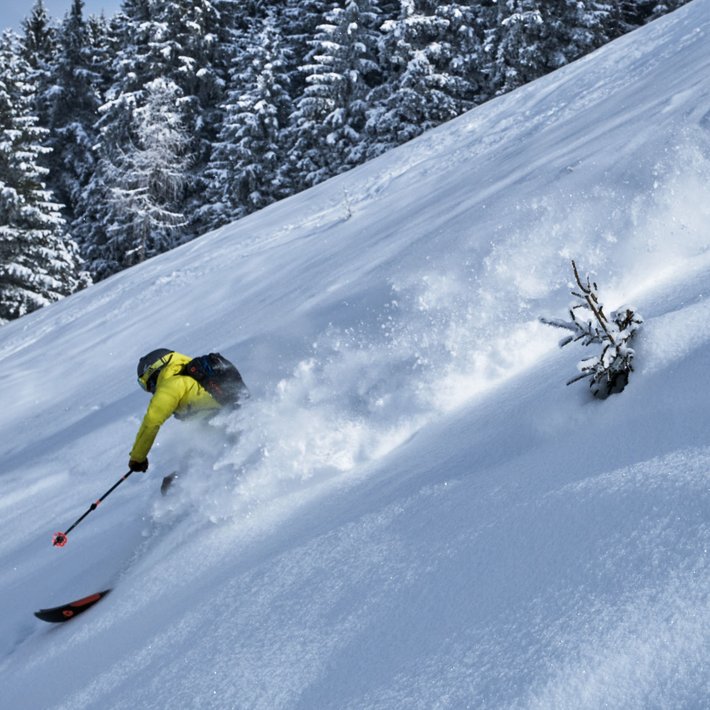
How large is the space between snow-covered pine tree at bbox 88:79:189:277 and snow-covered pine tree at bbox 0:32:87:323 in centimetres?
375

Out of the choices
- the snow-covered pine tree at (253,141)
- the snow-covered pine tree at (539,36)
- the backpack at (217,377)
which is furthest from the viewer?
the snow-covered pine tree at (253,141)

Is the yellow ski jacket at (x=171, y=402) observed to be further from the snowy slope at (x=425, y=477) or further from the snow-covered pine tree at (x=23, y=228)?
the snow-covered pine tree at (x=23, y=228)

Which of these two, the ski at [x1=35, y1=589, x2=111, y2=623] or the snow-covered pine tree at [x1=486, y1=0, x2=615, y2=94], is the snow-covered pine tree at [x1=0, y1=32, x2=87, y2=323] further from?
the ski at [x1=35, y1=589, x2=111, y2=623]

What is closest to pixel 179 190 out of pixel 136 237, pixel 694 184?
pixel 136 237

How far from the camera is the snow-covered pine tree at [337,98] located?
83.7ft

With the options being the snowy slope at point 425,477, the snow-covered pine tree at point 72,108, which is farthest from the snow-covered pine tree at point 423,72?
the snow-covered pine tree at point 72,108

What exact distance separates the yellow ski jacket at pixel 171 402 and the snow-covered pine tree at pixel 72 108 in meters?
30.2

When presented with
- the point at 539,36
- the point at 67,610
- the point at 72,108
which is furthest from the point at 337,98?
the point at 67,610

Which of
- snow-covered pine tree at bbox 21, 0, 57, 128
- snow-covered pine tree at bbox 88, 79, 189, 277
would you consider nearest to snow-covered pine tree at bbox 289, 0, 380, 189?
snow-covered pine tree at bbox 88, 79, 189, 277

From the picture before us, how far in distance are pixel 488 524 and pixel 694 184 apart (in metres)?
3.90

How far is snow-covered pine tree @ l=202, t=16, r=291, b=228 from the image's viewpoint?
2694cm

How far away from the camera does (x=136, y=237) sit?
92.4 feet

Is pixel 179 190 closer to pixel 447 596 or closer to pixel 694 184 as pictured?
pixel 694 184

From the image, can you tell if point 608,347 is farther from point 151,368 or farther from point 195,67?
point 195,67
